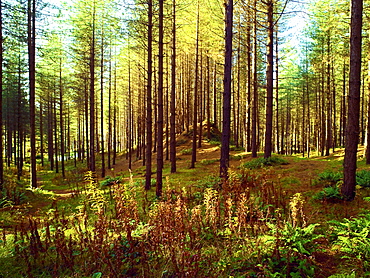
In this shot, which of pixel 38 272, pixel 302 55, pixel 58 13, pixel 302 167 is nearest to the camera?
pixel 38 272

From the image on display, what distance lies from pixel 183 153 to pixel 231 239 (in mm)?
18178

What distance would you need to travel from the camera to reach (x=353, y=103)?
6.30 metres

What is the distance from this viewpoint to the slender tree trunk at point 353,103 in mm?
6176

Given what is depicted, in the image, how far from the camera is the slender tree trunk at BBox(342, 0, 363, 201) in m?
6.18

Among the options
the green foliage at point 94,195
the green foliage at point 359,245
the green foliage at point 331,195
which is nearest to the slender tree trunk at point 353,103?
the green foliage at point 331,195

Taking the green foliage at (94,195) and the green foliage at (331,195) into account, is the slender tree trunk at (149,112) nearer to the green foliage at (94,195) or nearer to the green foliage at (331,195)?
the green foliage at (94,195)

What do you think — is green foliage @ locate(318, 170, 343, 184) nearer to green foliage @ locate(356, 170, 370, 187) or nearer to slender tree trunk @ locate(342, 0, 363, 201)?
green foliage @ locate(356, 170, 370, 187)

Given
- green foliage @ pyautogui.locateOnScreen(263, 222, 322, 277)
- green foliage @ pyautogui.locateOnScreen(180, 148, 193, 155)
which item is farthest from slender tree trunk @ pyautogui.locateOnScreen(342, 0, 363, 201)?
green foliage @ pyautogui.locateOnScreen(180, 148, 193, 155)

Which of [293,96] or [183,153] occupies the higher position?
[293,96]

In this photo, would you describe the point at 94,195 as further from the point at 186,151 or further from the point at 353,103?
the point at 186,151

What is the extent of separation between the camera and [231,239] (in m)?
4.36

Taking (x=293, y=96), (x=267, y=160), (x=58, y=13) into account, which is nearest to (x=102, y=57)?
(x=58, y=13)

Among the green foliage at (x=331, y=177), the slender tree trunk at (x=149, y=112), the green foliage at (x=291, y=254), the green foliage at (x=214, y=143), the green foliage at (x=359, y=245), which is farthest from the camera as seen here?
the green foliage at (x=214, y=143)

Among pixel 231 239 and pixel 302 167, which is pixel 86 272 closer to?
pixel 231 239
